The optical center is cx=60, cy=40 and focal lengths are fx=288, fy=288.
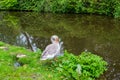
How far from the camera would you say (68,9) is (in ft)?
116

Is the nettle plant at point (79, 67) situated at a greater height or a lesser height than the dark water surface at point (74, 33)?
greater

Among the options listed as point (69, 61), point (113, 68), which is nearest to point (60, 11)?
point (113, 68)

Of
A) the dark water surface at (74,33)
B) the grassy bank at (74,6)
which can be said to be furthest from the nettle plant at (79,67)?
the grassy bank at (74,6)

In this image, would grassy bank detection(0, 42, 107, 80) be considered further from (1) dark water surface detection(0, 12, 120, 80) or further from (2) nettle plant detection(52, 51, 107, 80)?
(1) dark water surface detection(0, 12, 120, 80)

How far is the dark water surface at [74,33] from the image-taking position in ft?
56.5

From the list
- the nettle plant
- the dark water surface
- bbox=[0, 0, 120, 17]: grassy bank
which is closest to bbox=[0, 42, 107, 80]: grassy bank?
the nettle plant

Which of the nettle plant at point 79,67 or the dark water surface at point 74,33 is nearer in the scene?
the nettle plant at point 79,67

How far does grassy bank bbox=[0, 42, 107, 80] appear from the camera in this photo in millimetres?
10352

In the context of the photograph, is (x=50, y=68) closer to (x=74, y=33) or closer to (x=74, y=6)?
(x=74, y=33)

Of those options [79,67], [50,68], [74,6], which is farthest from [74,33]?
[79,67]

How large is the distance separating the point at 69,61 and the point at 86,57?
881 mm

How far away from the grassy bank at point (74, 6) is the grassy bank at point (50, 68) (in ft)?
62.9

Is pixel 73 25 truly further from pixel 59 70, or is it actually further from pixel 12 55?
pixel 59 70

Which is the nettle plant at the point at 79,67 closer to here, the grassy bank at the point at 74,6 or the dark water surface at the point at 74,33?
the dark water surface at the point at 74,33
